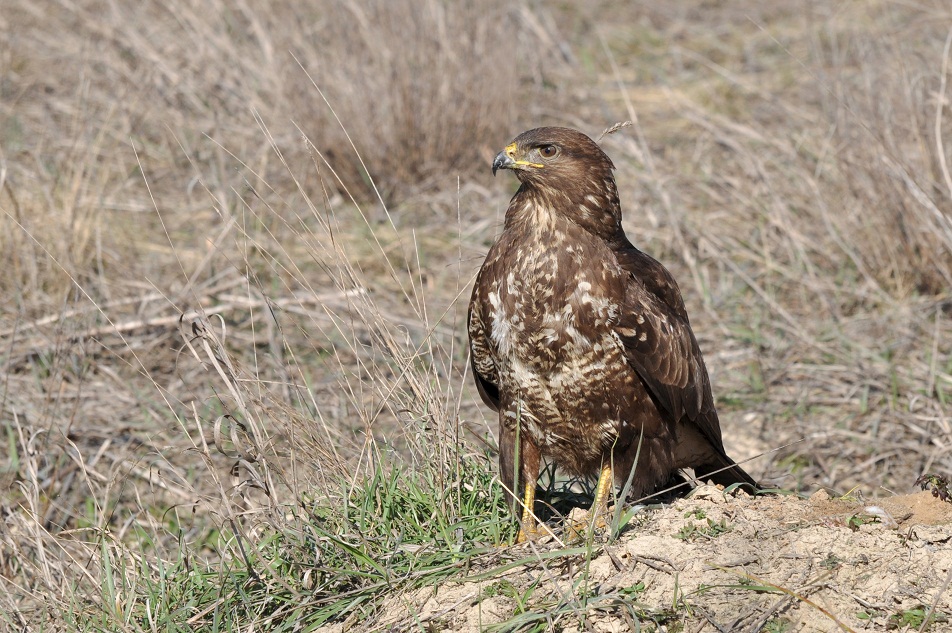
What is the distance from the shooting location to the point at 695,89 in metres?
9.04

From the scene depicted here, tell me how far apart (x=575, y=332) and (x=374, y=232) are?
10.3 ft

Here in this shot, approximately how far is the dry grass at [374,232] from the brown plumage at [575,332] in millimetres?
279

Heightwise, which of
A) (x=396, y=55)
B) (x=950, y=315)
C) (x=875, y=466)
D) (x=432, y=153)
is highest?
(x=396, y=55)

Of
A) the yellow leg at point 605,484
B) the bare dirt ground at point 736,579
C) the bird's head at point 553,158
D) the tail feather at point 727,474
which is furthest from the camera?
the tail feather at point 727,474

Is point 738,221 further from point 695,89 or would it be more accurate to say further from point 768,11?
point 768,11

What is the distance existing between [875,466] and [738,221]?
7.47 feet

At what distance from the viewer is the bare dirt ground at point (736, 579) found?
10.1ft

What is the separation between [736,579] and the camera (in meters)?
3.20

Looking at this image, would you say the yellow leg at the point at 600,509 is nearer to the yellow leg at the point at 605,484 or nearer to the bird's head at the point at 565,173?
the yellow leg at the point at 605,484

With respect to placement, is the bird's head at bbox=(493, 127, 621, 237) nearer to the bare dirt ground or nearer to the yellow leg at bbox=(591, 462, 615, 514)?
the yellow leg at bbox=(591, 462, 615, 514)

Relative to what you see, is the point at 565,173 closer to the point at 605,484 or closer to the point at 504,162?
the point at 504,162

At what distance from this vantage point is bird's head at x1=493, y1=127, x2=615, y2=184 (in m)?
3.71

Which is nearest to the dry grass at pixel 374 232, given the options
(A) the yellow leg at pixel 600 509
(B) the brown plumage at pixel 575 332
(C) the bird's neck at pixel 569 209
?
(B) the brown plumage at pixel 575 332

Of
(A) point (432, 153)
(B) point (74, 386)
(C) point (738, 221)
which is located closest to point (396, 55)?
(A) point (432, 153)
